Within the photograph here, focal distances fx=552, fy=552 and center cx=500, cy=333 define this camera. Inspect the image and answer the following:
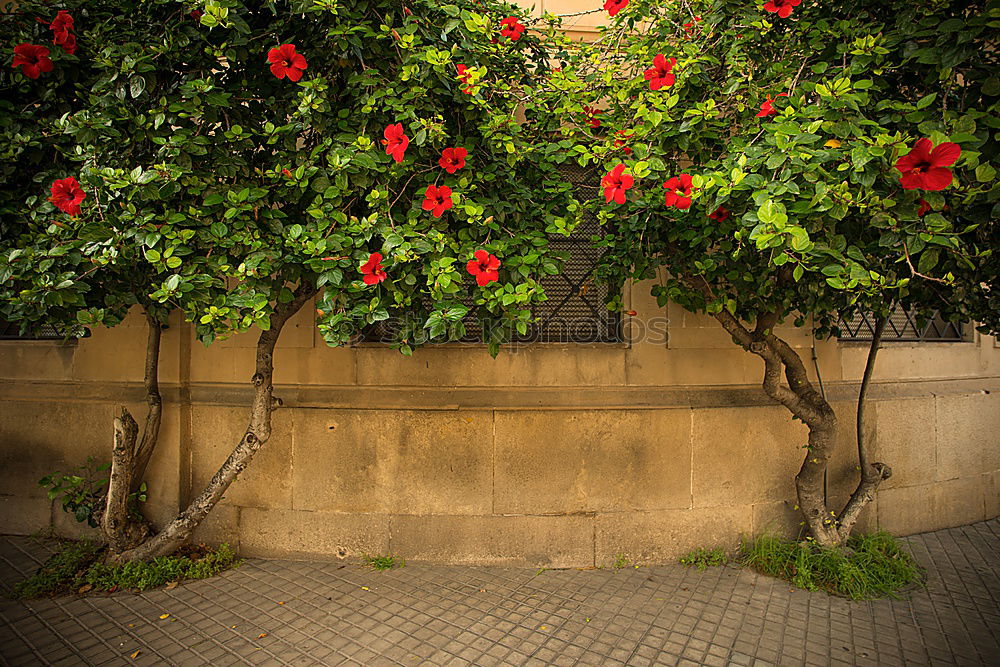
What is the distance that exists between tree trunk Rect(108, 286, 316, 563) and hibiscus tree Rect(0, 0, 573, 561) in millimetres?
975

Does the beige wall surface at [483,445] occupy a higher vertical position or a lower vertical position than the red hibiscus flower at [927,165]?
lower

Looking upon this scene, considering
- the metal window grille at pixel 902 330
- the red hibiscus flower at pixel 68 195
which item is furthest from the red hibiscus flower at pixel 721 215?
the red hibiscus flower at pixel 68 195

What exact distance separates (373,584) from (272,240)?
2756 mm

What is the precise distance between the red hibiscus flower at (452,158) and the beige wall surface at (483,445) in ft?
6.84

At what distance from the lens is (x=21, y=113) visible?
3.28 meters

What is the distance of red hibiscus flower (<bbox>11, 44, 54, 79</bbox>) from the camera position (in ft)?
10.1

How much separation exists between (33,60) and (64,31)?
25cm

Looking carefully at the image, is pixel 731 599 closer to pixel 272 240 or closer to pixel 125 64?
pixel 272 240

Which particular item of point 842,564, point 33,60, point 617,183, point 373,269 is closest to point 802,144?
point 617,183

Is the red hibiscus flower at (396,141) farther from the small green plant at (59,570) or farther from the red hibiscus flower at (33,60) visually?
the small green plant at (59,570)

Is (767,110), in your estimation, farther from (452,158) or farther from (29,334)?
(29,334)

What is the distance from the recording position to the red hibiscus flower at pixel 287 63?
2.90m

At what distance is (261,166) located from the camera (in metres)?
3.43

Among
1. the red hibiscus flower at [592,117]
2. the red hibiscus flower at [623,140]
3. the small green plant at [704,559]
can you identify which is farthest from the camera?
the small green plant at [704,559]
